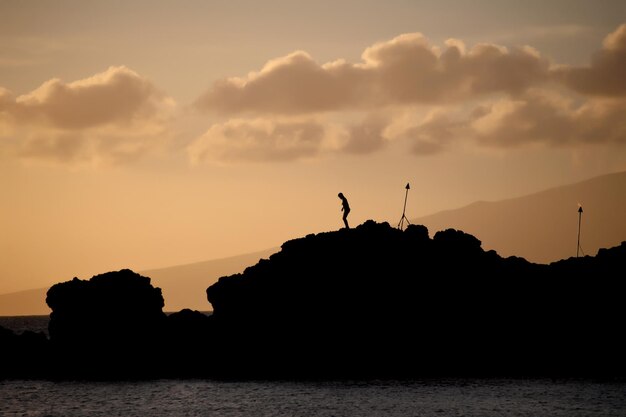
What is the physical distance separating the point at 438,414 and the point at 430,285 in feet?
83.3

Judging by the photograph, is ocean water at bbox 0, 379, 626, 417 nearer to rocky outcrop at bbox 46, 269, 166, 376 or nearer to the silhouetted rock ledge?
the silhouetted rock ledge

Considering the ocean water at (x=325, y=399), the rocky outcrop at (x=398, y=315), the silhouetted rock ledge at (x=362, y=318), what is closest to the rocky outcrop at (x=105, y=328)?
the silhouetted rock ledge at (x=362, y=318)

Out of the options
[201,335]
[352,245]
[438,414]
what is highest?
[352,245]

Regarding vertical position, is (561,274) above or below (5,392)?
above

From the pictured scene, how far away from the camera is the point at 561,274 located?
91.8 m

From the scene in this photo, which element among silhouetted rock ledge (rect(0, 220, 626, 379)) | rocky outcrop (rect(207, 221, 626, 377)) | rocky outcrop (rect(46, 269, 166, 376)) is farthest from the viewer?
rocky outcrop (rect(46, 269, 166, 376))

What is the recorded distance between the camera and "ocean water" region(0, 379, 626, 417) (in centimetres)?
6334

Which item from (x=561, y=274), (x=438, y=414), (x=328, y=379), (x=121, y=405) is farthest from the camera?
(x=561, y=274)

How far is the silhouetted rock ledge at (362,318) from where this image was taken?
276ft

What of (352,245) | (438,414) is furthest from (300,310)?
(438,414)

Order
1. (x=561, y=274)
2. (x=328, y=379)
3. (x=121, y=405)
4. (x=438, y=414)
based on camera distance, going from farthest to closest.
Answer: (x=561, y=274), (x=328, y=379), (x=121, y=405), (x=438, y=414)

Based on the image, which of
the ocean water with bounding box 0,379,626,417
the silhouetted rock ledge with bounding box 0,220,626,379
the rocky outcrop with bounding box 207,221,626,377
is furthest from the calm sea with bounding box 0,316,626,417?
the rocky outcrop with bounding box 207,221,626,377

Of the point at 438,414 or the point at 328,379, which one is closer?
the point at 438,414

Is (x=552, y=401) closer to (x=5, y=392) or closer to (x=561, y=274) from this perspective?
(x=561, y=274)
